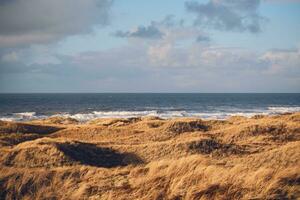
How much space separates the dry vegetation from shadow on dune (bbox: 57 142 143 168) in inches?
1.6

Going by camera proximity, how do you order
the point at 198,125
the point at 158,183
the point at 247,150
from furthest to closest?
1. the point at 198,125
2. the point at 247,150
3. the point at 158,183

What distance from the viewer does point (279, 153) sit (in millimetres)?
14734

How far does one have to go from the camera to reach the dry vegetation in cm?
855

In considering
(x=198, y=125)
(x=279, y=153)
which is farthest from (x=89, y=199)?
(x=198, y=125)

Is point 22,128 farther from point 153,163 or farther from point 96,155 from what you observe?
point 153,163

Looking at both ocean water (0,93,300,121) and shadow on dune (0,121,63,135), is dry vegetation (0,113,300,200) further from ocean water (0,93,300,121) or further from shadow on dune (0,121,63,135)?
ocean water (0,93,300,121)

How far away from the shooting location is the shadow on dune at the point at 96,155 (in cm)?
1465

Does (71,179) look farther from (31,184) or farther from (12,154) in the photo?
(12,154)

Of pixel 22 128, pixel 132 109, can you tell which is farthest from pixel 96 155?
pixel 132 109

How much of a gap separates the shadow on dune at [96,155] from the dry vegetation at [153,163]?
4 centimetres

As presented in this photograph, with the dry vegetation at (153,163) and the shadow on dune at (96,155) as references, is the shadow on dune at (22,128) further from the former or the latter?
the shadow on dune at (96,155)

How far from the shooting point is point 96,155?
1555cm

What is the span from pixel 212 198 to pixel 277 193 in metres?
1.48

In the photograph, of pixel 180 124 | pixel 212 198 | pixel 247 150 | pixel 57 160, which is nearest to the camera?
pixel 212 198
